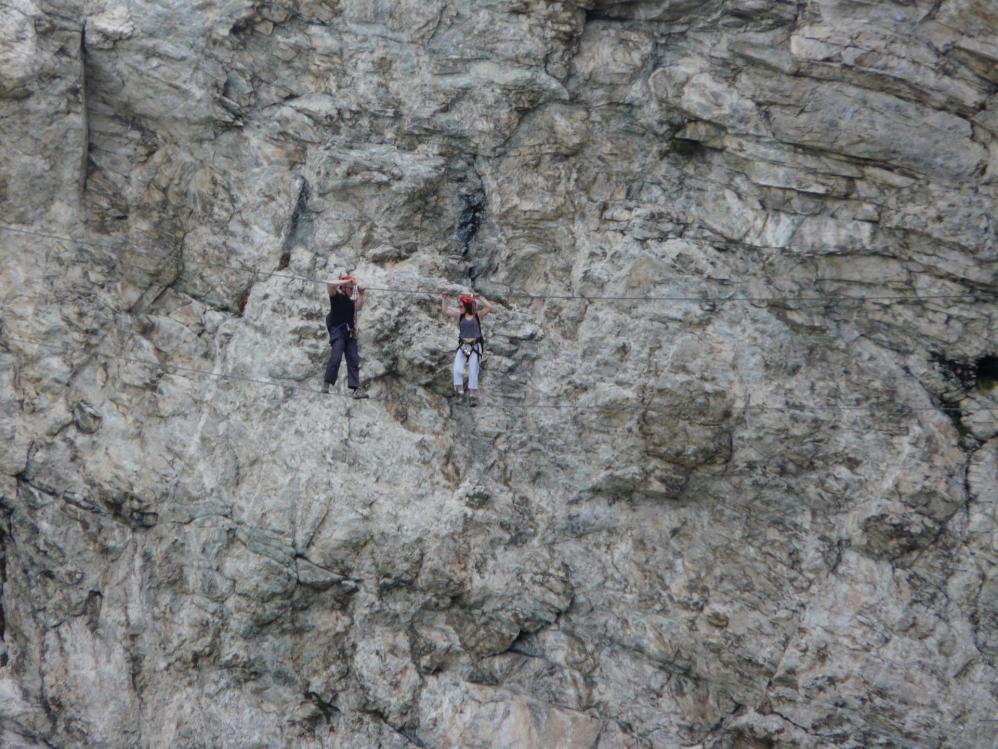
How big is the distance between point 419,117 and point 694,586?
777 cm

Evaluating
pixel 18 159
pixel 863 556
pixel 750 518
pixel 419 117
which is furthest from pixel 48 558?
pixel 863 556

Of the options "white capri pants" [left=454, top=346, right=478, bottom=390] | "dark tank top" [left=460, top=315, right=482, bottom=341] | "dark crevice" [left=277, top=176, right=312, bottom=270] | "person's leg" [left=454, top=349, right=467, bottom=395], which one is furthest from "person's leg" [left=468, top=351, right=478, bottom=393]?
"dark crevice" [left=277, top=176, right=312, bottom=270]

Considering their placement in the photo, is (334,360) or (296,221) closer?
(334,360)

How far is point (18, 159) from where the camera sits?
50.2 ft

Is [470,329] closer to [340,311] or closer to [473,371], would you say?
[473,371]

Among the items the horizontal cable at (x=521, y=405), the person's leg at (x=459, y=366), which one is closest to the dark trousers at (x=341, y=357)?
the horizontal cable at (x=521, y=405)

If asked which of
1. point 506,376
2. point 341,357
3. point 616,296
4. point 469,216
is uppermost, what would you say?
point 469,216

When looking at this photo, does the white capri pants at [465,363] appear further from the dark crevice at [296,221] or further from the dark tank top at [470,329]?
the dark crevice at [296,221]

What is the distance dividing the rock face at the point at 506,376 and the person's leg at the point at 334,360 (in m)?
0.81

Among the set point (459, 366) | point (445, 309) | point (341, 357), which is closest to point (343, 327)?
point (341, 357)

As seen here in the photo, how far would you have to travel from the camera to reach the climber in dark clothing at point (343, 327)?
14.6 m

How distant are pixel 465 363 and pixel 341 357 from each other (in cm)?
171

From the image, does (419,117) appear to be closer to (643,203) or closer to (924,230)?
(643,203)

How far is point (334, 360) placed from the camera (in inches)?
578
